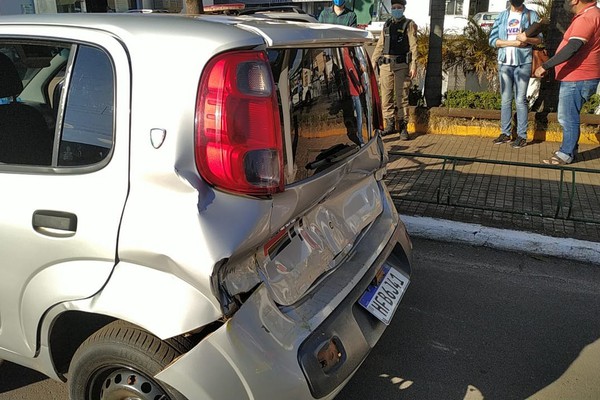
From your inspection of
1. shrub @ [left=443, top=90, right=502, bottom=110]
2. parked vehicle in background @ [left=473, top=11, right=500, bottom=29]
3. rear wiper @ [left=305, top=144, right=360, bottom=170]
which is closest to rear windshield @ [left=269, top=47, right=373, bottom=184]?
rear wiper @ [left=305, top=144, right=360, bottom=170]

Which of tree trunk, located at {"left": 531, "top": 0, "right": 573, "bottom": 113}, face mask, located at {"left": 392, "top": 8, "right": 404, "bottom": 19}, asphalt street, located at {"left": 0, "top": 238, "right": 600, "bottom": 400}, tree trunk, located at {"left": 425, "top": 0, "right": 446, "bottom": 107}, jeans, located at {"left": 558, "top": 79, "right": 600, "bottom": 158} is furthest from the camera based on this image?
tree trunk, located at {"left": 425, "top": 0, "right": 446, "bottom": 107}

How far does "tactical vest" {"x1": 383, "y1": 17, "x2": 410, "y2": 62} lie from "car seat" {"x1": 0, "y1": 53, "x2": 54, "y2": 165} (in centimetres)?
614

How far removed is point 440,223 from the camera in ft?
15.2

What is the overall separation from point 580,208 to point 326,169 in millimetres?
3546

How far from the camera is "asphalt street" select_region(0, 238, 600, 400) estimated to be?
2.79 m

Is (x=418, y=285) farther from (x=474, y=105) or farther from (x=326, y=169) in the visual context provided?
(x=474, y=105)

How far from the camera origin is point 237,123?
1.91 metres

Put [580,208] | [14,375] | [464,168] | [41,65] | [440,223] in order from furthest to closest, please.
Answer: [464,168] < [580,208] < [440,223] < [14,375] < [41,65]

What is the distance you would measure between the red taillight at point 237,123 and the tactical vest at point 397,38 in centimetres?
625

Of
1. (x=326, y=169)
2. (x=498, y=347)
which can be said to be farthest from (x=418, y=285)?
→ (x=326, y=169)

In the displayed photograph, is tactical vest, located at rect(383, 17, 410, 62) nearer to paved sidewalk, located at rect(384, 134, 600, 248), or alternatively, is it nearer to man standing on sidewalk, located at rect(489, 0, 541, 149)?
man standing on sidewalk, located at rect(489, 0, 541, 149)

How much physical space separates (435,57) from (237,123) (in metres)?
7.04

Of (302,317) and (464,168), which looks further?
(464,168)

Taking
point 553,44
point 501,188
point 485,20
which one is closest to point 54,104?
point 501,188
